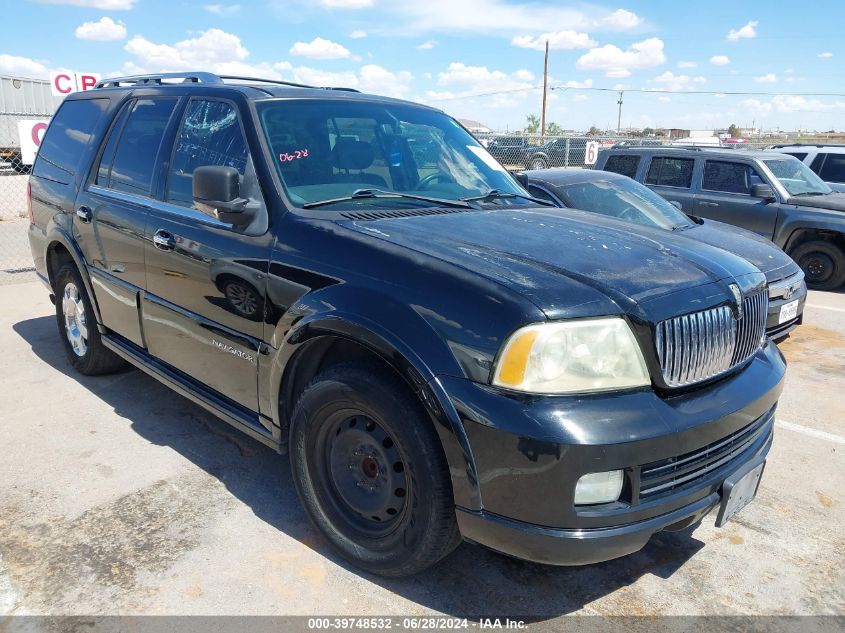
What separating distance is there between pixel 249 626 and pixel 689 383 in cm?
181

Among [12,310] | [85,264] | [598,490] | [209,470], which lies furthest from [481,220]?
[12,310]

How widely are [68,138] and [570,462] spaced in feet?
14.0

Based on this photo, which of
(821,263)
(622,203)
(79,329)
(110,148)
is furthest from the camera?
(821,263)

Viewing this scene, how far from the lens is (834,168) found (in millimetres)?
11625

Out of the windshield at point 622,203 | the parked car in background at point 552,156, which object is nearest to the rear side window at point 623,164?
the windshield at point 622,203

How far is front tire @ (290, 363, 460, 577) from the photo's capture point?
2.38m

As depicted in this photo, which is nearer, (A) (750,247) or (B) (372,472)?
(B) (372,472)

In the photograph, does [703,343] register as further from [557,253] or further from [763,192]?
[763,192]

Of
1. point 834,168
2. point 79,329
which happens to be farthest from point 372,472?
point 834,168

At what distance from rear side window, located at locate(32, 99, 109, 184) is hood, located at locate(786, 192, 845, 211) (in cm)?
809

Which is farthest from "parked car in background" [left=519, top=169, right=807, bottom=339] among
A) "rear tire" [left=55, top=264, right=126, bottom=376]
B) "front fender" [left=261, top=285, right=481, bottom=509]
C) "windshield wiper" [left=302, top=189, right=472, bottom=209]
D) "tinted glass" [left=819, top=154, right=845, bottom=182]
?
"tinted glass" [left=819, top=154, right=845, bottom=182]

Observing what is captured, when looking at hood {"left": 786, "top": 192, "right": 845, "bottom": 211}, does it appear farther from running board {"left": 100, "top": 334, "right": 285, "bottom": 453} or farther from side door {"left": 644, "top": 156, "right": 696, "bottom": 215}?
running board {"left": 100, "top": 334, "right": 285, "bottom": 453}

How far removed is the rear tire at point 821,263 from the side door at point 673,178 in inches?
57.5

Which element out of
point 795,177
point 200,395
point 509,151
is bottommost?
point 200,395
